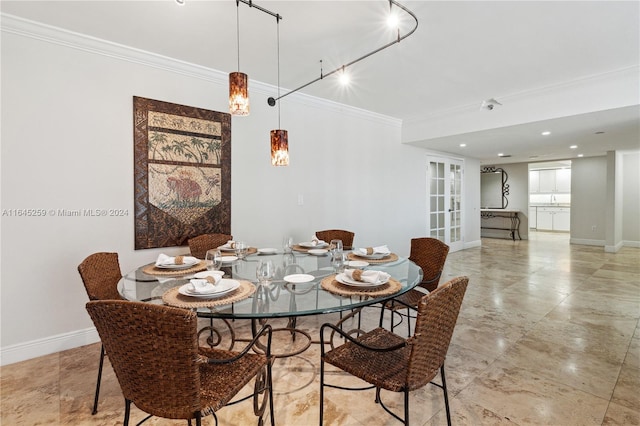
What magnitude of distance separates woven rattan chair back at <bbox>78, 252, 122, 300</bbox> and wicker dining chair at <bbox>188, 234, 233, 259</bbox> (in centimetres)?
66

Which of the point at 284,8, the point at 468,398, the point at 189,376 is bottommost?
the point at 468,398

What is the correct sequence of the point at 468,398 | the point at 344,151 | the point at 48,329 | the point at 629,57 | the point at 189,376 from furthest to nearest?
1. the point at 344,151
2. the point at 629,57
3. the point at 48,329
4. the point at 468,398
5. the point at 189,376

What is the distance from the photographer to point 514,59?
317cm

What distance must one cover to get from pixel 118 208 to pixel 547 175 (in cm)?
1303

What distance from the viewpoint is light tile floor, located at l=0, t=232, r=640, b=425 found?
5.87 ft

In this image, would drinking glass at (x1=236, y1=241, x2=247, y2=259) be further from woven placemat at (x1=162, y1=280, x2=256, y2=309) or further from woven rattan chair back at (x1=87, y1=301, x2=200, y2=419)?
woven rattan chair back at (x1=87, y1=301, x2=200, y2=419)

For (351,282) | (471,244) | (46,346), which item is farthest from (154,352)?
(471,244)

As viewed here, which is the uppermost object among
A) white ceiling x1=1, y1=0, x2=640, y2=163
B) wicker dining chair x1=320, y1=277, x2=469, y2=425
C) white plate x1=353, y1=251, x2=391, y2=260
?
white ceiling x1=1, y1=0, x2=640, y2=163

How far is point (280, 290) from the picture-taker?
66.1 inches

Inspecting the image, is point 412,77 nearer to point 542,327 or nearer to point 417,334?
point 542,327

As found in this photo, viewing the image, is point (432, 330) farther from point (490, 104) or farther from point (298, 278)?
point (490, 104)

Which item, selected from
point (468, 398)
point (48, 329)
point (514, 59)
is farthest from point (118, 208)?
point (514, 59)

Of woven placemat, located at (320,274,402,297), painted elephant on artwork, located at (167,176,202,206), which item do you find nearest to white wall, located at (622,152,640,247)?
woven placemat, located at (320,274,402,297)

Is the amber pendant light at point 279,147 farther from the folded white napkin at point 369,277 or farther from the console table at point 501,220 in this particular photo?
the console table at point 501,220
